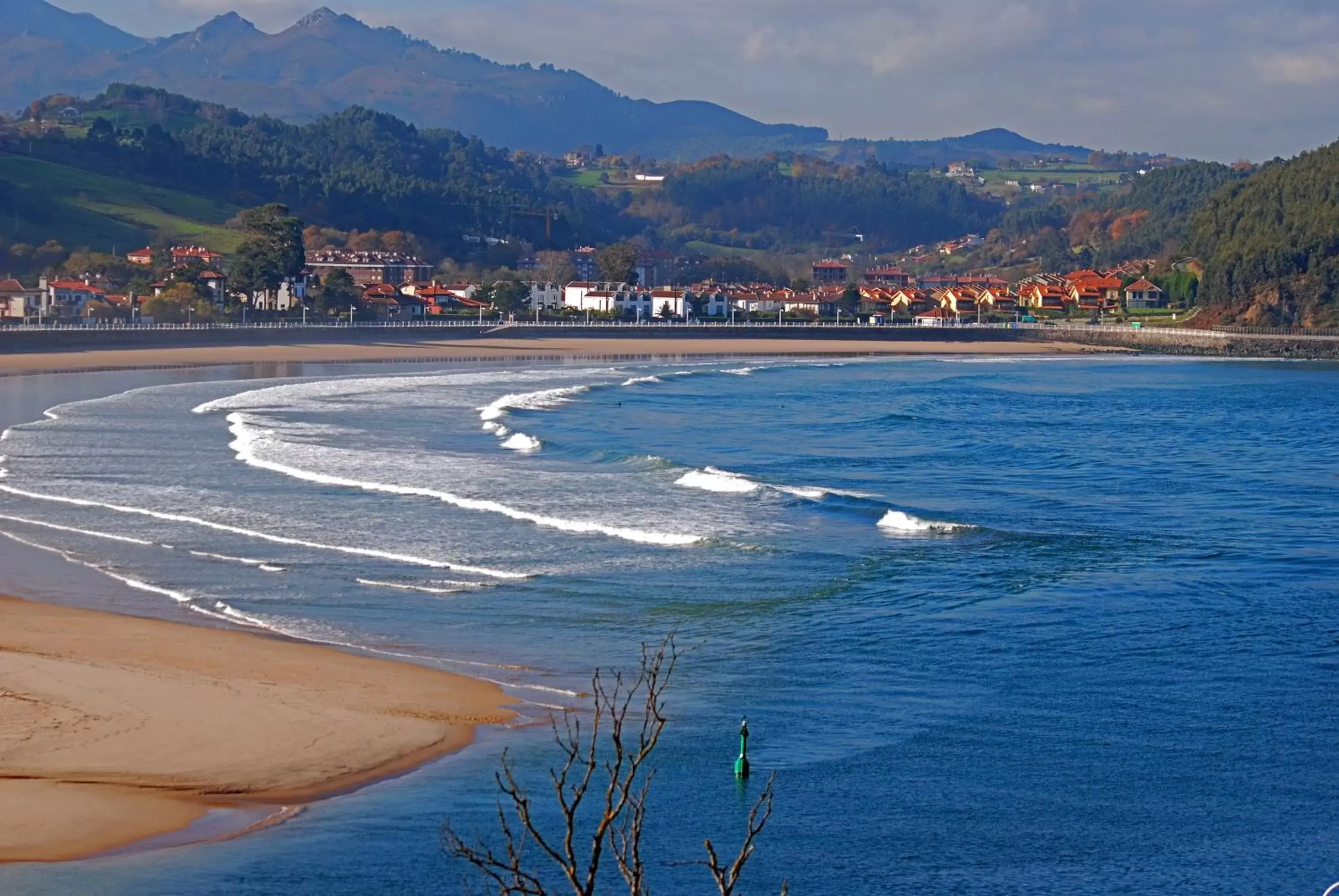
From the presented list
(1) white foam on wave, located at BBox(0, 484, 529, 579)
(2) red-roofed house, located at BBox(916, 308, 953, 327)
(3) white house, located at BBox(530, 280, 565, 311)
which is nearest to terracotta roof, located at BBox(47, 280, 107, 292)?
(3) white house, located at BBox(530, 280, 565, 311)

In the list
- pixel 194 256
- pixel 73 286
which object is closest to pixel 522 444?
pixel 73 286

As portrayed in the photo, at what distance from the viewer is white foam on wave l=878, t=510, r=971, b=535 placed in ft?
74.5

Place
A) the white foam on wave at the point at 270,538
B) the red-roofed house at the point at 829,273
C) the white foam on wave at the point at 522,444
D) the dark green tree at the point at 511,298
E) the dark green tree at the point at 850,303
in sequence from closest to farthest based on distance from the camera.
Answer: the white foam on wave at the point at 270,538 → the white foam on wave at the point at 522,444 → the dark green tree at the point at 511,298 → the dark green tree at the point at 850,303 → the red-roofed house at the point at 829,273

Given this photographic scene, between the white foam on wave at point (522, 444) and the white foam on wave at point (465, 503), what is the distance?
4893 millimetres

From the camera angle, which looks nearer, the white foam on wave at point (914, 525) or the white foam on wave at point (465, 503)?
the white foam on wave at point (465, 503)

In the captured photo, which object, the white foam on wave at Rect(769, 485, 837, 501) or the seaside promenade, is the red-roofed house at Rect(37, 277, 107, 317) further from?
the white foam on wave at Rect(769, 485, 837, 501)

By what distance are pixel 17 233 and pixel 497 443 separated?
81293 millimetres

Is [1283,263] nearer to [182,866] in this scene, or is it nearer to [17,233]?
[17,233]

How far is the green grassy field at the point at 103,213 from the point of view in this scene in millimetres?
107688

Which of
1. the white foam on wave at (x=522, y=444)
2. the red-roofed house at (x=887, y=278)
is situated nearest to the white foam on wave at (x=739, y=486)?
the white foam on wave at (x=522, y=444)

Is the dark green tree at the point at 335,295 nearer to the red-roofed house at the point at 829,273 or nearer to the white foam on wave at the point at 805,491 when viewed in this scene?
the white foam on wave at the point at 805,491

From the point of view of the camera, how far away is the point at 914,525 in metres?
23.1

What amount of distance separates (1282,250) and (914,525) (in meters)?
93.6

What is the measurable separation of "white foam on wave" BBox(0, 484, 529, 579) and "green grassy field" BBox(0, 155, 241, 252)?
86044 mm
